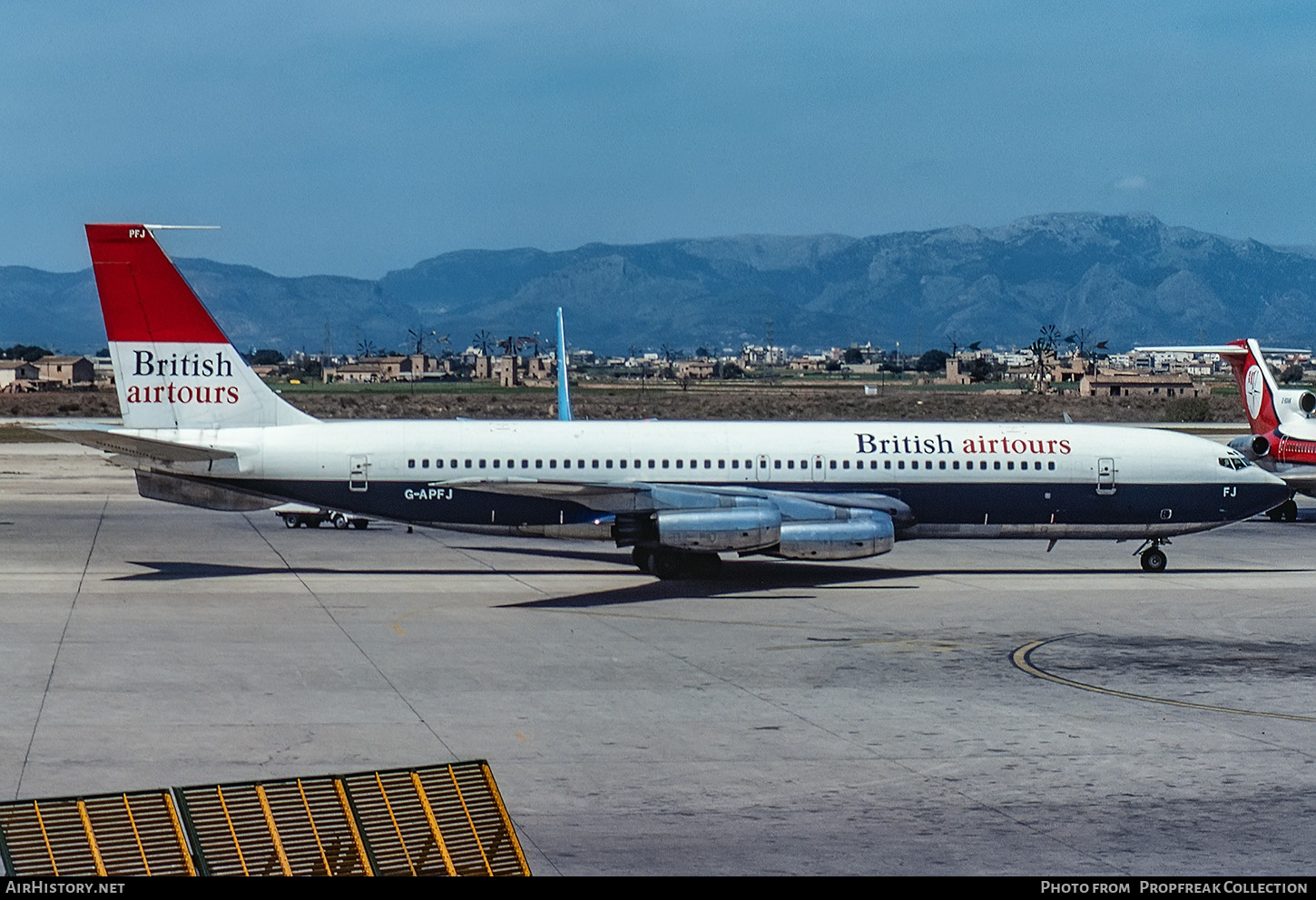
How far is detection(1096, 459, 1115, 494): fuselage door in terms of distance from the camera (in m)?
40.4

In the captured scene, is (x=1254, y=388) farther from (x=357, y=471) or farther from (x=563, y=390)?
(x=357, y=471)

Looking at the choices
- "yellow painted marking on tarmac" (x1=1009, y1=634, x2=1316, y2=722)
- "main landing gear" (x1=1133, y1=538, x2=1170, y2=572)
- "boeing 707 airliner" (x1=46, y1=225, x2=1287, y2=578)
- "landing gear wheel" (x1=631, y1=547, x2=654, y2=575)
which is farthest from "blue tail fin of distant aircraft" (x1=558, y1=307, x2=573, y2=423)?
"yellow painted marking on tarmac" (x1=1009, y1=634, x2=1316, y2=722)

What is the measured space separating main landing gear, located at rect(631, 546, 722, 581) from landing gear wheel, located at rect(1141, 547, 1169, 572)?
11853 mm

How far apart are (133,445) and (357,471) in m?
5.36

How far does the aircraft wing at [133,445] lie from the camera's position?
34.5 m

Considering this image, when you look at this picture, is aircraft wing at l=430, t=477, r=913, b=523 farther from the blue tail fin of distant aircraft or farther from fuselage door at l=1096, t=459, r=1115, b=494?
the blue tail fin of distant aircraft

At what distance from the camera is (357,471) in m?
38.4

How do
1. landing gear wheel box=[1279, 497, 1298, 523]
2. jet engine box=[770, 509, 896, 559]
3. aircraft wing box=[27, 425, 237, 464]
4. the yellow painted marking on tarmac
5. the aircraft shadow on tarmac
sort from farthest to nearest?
landing gear wheel box=[1279, 497, 1298, 523] → jet engine box=[770, 509, 896, 559] → the aircraft shadow on tarmac → aircraft wing box=[27, 425, 237, 464] → the yellow painted marking on tarmac

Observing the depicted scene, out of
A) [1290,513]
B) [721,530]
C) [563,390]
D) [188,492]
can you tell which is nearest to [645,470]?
[721,530]

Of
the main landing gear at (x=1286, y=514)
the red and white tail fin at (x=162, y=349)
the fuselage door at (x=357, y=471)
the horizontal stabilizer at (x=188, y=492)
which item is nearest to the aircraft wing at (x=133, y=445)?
the horizontal stabilizer at (x=188, y=492)

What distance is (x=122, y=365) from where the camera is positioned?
38.1m

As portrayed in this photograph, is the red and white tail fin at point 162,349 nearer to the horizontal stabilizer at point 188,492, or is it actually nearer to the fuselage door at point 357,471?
the horizontal stabilizer at point 188,492
